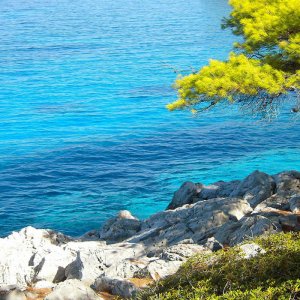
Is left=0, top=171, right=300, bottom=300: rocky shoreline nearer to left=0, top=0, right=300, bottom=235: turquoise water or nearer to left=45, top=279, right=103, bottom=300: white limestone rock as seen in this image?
left=45, top=279, right=103, bottom=300: white limestone rock

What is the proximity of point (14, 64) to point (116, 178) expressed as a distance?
29.8 metres

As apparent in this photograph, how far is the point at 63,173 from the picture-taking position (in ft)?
99.0

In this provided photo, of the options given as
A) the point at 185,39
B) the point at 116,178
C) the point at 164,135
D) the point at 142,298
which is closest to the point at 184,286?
the point at 142,298

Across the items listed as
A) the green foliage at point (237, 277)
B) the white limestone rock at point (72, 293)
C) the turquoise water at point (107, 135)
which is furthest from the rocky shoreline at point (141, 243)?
the turquoise water at point (107, 135)

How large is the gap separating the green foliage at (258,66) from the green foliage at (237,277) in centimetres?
441

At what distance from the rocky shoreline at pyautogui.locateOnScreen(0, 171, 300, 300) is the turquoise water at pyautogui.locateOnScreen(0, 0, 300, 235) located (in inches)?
165

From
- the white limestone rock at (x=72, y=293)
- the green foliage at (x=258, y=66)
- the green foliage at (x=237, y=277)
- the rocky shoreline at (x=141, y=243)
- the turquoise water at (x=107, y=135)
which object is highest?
the green foliage at (x=258, y=66)

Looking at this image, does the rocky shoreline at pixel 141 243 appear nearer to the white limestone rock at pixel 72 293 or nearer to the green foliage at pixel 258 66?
the white limestone rock at pixel 72 293

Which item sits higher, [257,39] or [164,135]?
[257,39]

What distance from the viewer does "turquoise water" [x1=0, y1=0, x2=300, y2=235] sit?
27.6 meters

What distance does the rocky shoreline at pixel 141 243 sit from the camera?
1340cm

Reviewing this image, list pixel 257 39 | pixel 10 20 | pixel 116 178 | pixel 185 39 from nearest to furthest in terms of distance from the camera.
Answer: pixel 257 39 < pixel 116 178 < pixel 185 39 < pixel 10 20

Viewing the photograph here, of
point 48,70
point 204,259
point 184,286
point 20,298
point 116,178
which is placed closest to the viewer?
point 184,286

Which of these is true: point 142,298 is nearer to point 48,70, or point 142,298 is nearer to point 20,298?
point 20,298
